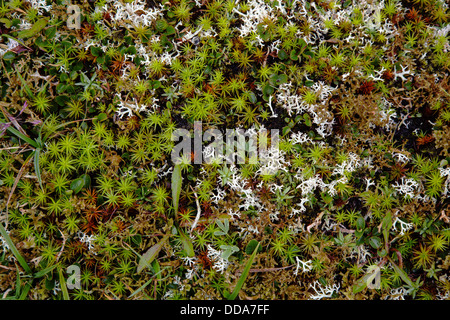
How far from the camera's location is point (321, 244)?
2.98 metres

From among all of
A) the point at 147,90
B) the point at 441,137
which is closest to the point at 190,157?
the point at 147,90

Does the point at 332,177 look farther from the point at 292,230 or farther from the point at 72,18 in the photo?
the point at 72,18

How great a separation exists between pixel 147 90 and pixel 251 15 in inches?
Result: 54.3

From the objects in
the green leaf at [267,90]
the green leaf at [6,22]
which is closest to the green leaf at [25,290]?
the green leaf at [6,22]

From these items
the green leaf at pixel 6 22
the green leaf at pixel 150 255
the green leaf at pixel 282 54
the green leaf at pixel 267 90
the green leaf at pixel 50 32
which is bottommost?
the green leaf at pixel 150 255

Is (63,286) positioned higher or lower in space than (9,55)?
lower

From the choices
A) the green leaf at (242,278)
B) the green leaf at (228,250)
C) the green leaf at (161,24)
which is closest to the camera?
the green leaf at (242,278)

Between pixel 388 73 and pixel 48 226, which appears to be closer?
pixel 48 226

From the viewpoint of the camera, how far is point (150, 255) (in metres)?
2.89

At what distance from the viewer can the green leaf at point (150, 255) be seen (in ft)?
9.45

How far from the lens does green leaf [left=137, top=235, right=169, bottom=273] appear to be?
288cm

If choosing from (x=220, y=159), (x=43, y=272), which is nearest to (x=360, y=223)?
(x=220, y=159)

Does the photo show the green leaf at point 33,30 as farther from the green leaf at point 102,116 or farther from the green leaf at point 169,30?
the green leaf at point 169,30

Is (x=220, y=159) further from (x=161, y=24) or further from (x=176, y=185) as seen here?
(x=161, y=24)
